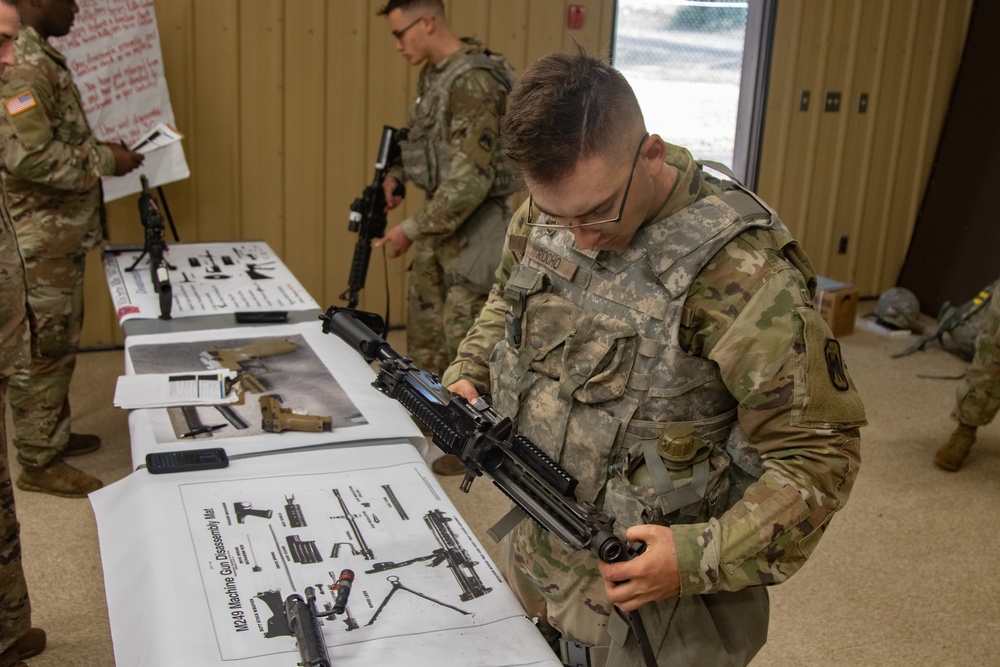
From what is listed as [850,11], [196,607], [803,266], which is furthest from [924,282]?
[196,607]

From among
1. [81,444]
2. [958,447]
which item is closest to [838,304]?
[958,447]

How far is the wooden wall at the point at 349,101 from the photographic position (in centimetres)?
430

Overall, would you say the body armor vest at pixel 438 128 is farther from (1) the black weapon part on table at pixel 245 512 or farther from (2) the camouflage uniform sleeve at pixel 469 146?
(1) the black weapon part on table at pixel 245 512

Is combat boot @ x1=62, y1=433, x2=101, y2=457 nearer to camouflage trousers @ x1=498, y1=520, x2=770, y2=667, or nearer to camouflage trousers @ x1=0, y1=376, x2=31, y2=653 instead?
camouflage trousers @ x1=0, y1=376, x2=31, y2=653

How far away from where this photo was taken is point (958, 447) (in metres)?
3.65

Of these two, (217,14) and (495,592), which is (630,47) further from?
(495,592)

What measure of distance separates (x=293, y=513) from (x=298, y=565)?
16 centimetres

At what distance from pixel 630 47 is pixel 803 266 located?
419 cm

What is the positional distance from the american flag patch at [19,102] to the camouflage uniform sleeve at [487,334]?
185 centimetres

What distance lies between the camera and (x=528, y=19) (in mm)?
4711

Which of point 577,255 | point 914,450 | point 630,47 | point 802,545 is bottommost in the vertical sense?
point 914,450

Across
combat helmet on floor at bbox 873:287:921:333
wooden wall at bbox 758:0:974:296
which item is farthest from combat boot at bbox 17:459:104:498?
combat helmet on floor at bbox 873:287:921:333

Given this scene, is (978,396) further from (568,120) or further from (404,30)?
(568,120)

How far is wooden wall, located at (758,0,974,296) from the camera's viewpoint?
5.29 metres
